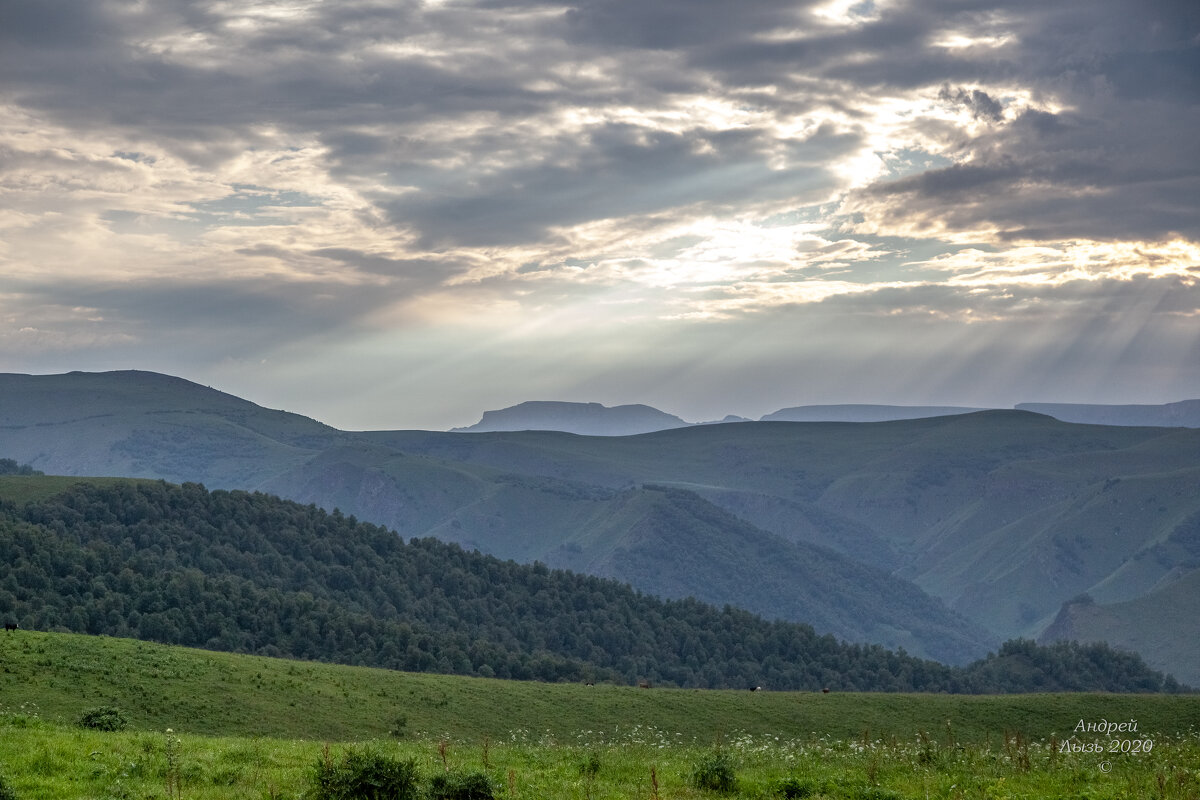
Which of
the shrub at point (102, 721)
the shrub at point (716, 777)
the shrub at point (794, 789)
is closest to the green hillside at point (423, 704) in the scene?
the shrub at point (102, 721)

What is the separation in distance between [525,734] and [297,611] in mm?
86011

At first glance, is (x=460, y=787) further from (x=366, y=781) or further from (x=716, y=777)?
(x=716, y=777)

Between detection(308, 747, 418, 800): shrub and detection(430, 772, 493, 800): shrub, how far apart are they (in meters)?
0.50

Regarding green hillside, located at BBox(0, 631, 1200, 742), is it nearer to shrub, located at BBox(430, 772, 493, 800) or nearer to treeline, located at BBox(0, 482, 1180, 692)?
shrub, located at BBox(430, 772, 493, 800)

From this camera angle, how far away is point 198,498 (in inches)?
7500

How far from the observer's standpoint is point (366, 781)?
2228 cm

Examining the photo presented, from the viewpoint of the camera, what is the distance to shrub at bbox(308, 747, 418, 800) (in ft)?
73.2

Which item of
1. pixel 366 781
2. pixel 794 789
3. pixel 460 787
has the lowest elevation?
pixel 794 789

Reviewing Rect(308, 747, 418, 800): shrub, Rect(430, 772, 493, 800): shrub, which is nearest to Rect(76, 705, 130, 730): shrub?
Rect(308, 747, 418, 800): shrub

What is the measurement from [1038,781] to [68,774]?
24.5 metres

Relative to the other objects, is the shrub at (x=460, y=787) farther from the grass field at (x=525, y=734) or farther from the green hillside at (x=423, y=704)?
the green hillside at (x=423, y=704)

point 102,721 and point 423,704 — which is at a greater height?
point 102,721

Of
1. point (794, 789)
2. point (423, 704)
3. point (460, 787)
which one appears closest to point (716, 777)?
point (794, 789)

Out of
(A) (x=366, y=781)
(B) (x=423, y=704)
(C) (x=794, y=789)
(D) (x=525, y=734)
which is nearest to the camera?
(A) (x=366, y=781)
